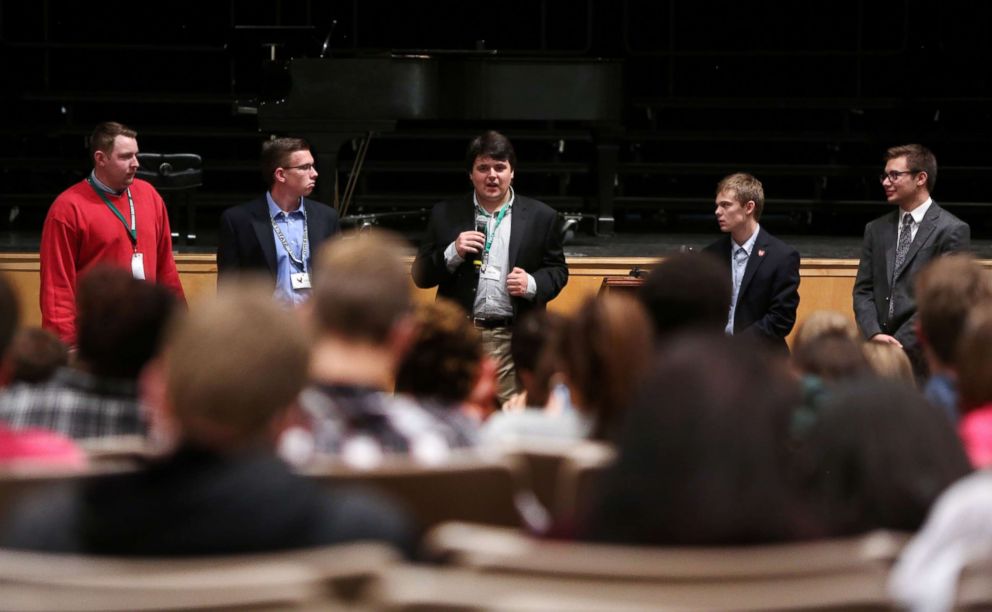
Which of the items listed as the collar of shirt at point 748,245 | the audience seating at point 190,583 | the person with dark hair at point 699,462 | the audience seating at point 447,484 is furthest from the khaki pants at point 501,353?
the audience seating at point 190,583

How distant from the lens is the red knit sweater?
518 centimetres

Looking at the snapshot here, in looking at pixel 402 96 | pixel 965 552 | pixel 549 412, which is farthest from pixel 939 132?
pixel 965 552

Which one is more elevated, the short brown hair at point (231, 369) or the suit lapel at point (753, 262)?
the short brown hair at point (231, 369)

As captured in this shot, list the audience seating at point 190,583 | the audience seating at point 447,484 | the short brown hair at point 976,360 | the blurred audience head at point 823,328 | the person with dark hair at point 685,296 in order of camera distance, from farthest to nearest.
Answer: the blurred audience head at point 823,328, the person with dark hair at point 685,296, the short brown hair at point 976,360, the audience seating at point 447,484, the audience seating at point 190,583

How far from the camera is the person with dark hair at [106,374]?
8.35 feet

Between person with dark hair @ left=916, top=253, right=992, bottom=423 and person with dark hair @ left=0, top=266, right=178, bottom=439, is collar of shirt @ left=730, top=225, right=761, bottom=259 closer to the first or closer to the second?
person with dark hair @ left=916, top=253, right=992, bottom=423

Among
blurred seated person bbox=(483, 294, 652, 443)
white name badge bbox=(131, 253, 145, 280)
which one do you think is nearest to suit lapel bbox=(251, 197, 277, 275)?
white name badge bbox=(131, 253, 145, 280)

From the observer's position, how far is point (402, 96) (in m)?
7.86

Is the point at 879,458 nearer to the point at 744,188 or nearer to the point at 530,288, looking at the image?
the point at 530,288

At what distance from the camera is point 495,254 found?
5320mm

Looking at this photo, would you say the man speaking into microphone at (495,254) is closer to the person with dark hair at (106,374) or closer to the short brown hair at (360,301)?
the person with dark hair at (106,374)

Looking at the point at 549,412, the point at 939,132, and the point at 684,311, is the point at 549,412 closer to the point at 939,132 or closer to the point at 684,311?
the point at 684,311

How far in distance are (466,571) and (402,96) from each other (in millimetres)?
6423

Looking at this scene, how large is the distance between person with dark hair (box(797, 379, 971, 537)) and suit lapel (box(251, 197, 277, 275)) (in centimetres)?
325
